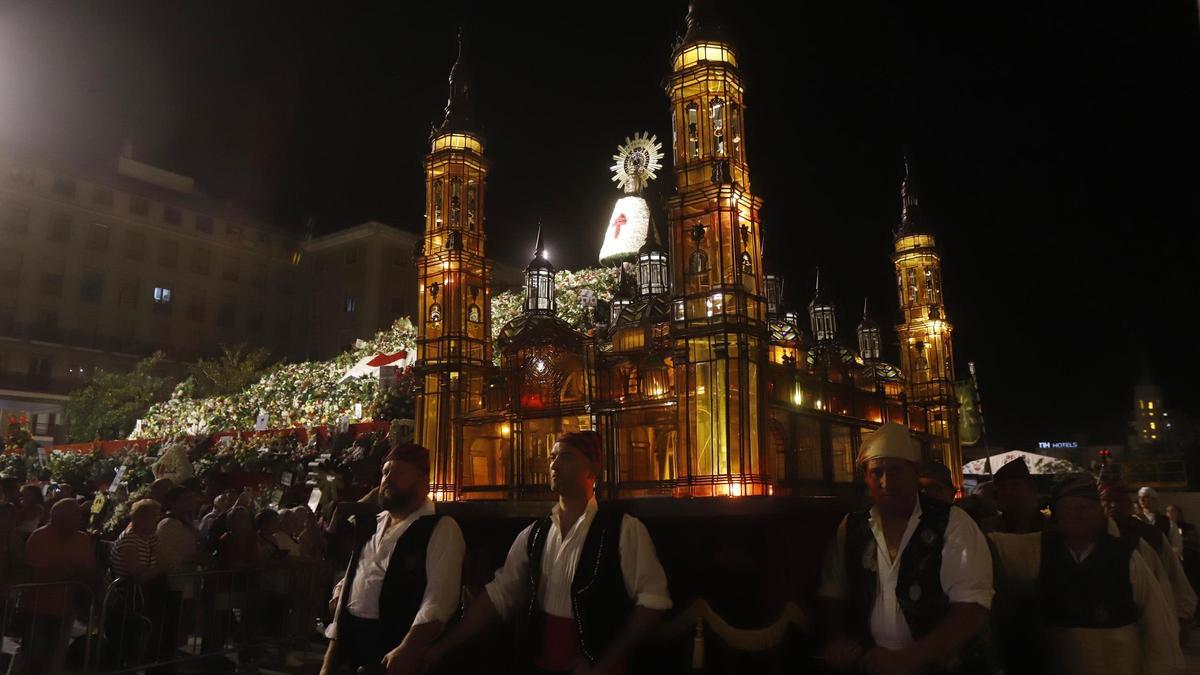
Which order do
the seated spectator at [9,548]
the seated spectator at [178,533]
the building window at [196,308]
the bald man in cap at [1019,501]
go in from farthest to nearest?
the building window at [196,308] < the seated spectator at [178,533] < the seated spectator at [9,548] < the bald man in cap at [1019,501]

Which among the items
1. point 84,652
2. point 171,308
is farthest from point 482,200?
point 171,308

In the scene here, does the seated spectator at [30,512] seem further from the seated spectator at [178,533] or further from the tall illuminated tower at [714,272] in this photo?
the tall illuminated tower at [714,272]

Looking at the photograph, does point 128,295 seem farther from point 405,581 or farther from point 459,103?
point 405,581

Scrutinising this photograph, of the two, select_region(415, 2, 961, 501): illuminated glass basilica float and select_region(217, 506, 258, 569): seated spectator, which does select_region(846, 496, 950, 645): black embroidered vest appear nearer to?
select_region(415, 2, 961, 501): illuminated glass basilica float

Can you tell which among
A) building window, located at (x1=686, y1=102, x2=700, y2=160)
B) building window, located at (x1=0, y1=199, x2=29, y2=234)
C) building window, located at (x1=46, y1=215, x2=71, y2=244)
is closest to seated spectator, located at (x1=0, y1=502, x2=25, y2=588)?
building window, located at (x1=686, y1=102, x2=700, y2=160)

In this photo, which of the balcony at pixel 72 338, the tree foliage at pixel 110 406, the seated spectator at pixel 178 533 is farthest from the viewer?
the balcony at pixel 72 338

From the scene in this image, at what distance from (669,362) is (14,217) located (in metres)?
51.2

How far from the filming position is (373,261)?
53312 millimetres

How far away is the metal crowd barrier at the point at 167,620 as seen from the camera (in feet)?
22.2

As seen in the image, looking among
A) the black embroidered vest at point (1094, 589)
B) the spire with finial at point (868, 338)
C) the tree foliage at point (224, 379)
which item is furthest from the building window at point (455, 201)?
the tree foliage at point (224, 379)

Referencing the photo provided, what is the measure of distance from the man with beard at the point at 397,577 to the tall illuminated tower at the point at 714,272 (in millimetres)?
5047

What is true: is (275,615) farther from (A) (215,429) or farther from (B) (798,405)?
(A) (215,429)

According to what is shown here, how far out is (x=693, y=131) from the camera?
385 inches

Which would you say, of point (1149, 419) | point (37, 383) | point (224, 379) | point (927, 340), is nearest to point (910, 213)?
point (927, 340)
